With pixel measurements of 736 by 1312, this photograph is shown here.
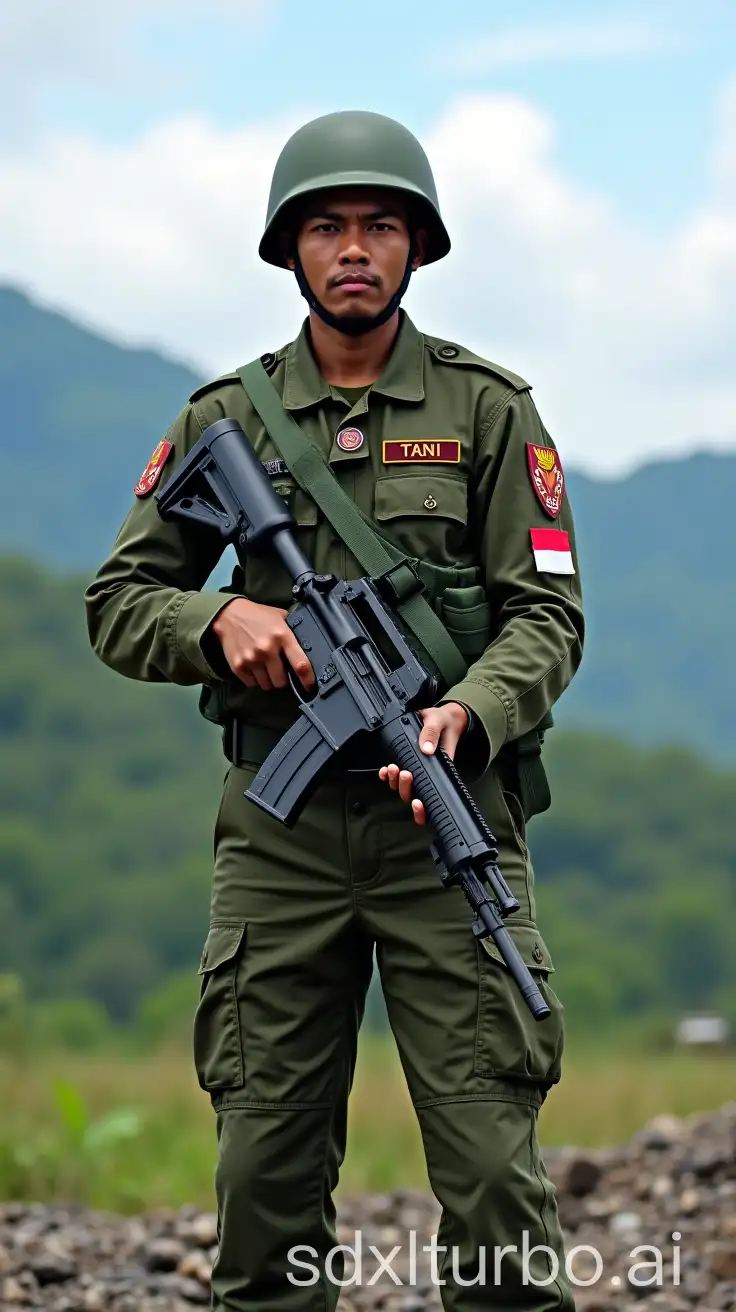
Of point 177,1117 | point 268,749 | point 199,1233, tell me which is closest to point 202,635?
point 268,749

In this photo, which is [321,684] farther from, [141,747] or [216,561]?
[141,747]

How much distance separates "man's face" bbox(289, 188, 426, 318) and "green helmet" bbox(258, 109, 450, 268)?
0.04 meters

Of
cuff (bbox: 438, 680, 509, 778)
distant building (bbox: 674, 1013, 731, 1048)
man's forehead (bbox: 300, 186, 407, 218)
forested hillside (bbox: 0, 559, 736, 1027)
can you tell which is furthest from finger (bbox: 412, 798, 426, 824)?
forested hillside (bbox: 0, 559, 736, 1027)

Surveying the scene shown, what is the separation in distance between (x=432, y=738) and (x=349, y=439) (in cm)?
63

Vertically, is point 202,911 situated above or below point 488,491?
above

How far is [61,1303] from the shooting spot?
4.87 metres

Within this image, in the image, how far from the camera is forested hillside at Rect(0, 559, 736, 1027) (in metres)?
Result: 48.3

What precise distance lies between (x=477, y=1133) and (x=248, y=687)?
88cm

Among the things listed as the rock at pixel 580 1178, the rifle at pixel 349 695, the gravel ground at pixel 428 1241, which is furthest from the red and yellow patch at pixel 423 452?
the rock at pixel 580 1178

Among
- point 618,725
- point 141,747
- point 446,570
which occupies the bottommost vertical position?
point 446,570

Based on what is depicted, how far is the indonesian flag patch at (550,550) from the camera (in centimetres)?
350

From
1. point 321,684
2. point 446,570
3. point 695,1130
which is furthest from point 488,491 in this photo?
point 695,1130

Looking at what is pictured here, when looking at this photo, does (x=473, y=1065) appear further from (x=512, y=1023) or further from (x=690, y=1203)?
(x=690, y=1203)

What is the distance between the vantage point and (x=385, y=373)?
360 cm
